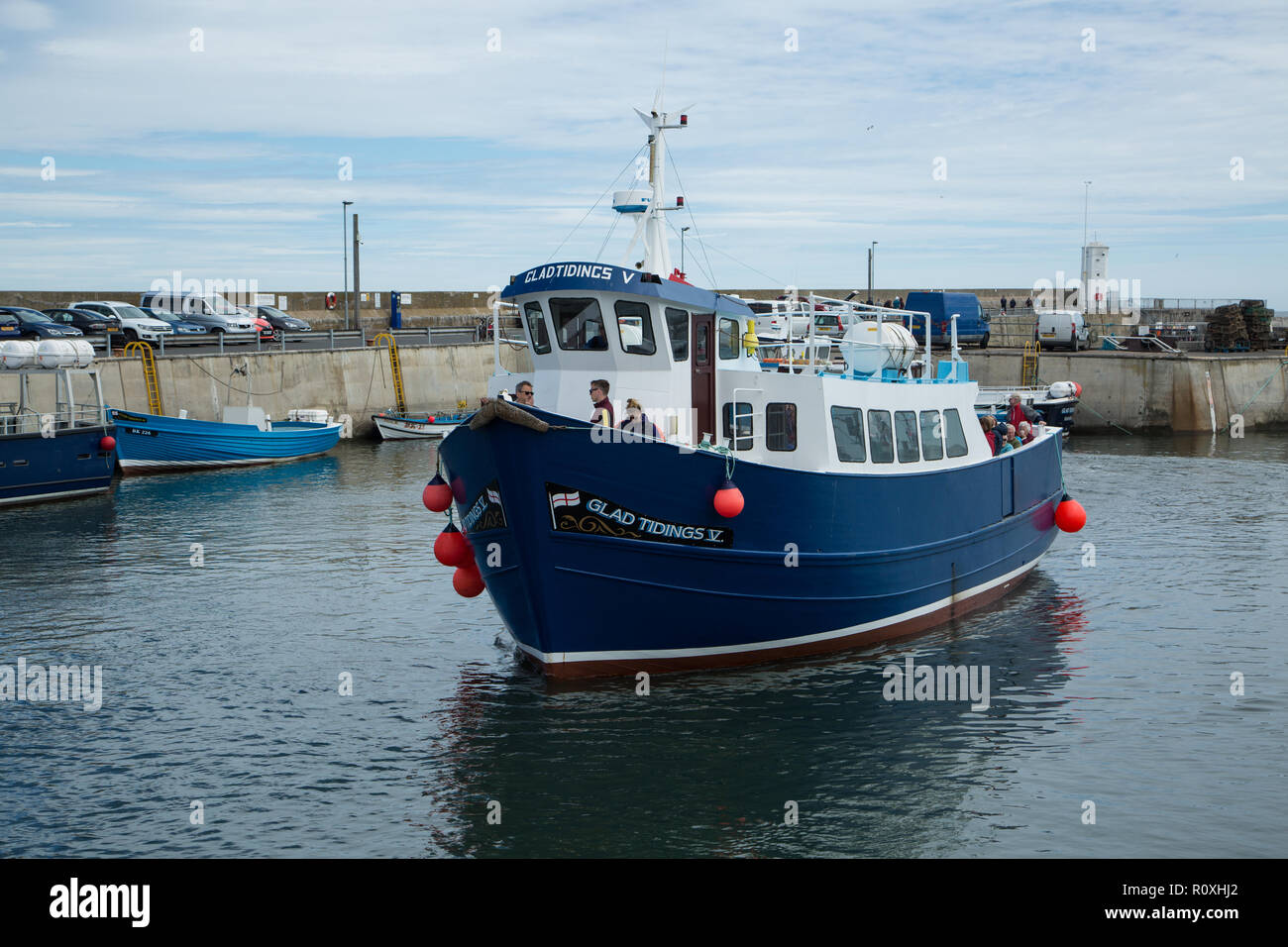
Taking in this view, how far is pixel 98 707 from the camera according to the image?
14711mm

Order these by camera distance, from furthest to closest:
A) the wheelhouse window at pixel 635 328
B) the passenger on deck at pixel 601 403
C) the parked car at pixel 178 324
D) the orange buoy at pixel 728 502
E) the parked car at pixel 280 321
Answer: the parked car at pixel 280 321, the parked car at pixel 178 324, the wheelhouse window at pixel 635 328, the passenger on deck at pixel 601 403, the orange buoy at pixel 728 502

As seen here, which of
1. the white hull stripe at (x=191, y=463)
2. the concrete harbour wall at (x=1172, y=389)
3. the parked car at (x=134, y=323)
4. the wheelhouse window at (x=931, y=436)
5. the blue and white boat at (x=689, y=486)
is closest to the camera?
the blue and white boat at (x=689, y=486)

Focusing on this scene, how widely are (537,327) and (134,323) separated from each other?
36156mm

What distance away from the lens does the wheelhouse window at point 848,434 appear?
16141mm

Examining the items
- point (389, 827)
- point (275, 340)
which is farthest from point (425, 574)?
point (275, 340)

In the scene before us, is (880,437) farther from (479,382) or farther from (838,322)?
(479,382)

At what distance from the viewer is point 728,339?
54.9ft

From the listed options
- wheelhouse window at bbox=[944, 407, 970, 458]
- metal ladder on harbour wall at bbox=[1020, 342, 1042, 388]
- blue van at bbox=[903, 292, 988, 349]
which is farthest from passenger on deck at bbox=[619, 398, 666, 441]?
blue van at bbox=[903, 292, 988, 349]

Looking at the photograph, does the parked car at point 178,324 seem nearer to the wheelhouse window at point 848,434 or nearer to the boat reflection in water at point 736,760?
the wheelhouse window at point 848,434

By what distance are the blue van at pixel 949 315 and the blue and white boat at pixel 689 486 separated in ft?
127

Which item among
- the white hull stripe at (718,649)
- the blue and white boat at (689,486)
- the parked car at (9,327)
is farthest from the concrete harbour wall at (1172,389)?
the parked car at (9,327)

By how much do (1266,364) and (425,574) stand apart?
41.9 m

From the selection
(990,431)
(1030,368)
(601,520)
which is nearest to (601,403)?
(601,520)
